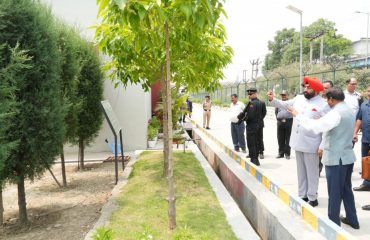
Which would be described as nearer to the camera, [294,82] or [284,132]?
[284,132]

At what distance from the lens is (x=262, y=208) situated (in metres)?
5.05

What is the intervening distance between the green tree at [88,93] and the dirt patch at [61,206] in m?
1.05

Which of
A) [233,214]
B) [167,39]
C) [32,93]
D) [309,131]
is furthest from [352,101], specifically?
[32,93]

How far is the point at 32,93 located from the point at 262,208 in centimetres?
380

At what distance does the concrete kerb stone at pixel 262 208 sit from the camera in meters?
4.18

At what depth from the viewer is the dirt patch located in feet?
17.3

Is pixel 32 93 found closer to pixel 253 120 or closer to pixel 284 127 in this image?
pixel 253 120

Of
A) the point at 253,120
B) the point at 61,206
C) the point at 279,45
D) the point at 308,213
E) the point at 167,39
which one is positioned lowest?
the point at 61,206

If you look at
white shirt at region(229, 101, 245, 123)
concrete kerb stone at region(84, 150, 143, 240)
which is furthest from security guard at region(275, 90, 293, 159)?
concrete kerb stone at region(84, 150, 143, 240)

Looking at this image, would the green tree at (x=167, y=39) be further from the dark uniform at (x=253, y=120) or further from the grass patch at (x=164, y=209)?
the dark uniform at (x=253, y=120)

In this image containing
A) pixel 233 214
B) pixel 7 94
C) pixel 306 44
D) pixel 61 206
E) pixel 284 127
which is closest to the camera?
pixel 7 94

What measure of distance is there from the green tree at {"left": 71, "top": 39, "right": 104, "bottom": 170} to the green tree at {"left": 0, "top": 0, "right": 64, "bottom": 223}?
130 inches

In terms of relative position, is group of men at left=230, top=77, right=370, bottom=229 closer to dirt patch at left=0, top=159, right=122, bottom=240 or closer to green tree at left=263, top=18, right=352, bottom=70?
dirt patch at left=0, top=159, right=122, bottom=240

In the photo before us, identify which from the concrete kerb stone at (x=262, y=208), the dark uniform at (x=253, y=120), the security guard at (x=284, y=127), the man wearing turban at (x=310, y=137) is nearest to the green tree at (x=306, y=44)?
the security guard at (x=284, y=127)
